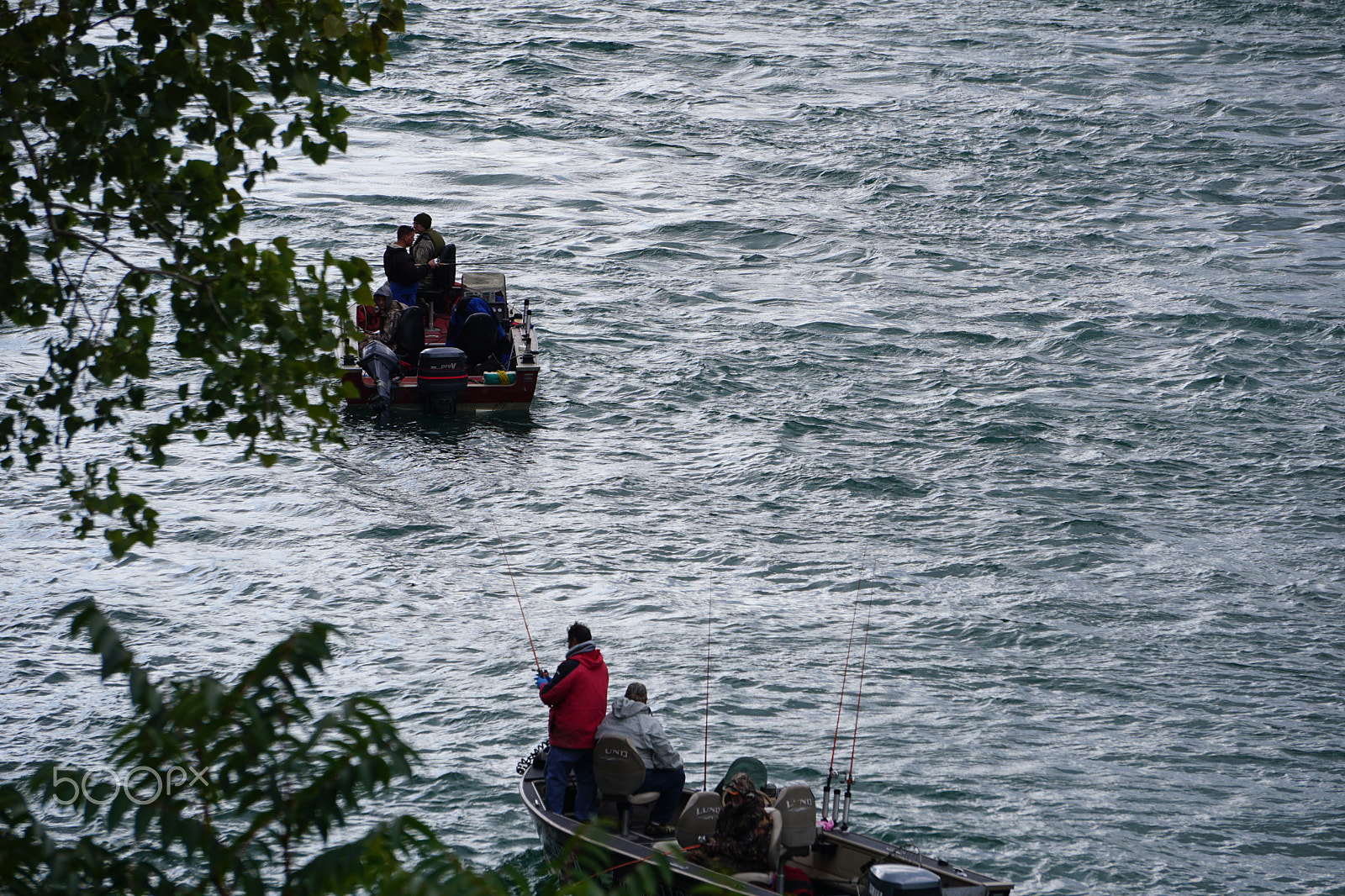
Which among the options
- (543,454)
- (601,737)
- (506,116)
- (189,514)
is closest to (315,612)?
(189,514)

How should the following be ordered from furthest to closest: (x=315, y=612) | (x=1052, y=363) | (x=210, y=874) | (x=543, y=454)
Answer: (x=1052, y=363), (x=543, y=454), (x=315, y=612), (x=210, y=874)

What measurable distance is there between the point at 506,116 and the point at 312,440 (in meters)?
29.9

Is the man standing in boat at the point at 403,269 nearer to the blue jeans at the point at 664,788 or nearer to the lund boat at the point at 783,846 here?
the lund boat at the point at 783,846

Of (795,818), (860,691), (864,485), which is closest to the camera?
(795,818)

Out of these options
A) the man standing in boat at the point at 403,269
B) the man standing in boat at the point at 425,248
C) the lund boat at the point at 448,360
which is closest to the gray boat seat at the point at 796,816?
the lund boat at the point at 448,360

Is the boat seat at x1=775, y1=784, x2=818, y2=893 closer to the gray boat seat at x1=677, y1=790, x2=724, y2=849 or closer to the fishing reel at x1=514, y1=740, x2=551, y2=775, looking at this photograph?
the gray boat seat at x1=677, y1=790, x2=724, y2=849

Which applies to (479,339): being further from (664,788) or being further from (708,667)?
(664,788)

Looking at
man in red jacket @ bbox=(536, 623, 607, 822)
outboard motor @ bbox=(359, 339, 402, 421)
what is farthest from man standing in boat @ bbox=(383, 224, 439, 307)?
man in red jacket @ bbox=(536, 623, 607, 822)

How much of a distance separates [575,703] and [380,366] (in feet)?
33.2

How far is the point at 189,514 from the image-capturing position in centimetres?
1755

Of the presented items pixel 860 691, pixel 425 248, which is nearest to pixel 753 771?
pixel 860 691

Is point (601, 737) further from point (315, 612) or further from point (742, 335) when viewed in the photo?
point (742, 335)

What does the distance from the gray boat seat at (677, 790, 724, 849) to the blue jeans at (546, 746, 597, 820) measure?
78 centimetres

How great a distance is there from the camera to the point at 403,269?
19.1 m
